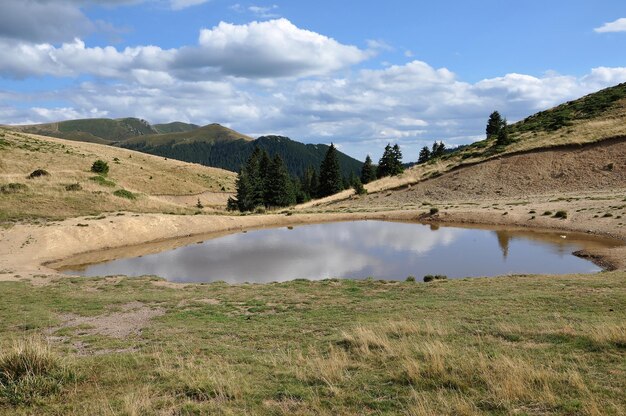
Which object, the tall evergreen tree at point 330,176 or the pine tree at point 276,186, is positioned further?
the tall evergreen tree at point 330,176

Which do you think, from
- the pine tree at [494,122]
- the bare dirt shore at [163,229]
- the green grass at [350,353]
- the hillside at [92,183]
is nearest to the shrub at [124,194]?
the hillside at [92,183]

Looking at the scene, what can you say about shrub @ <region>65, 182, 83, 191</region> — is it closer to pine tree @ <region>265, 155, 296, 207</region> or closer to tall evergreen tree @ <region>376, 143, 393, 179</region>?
pine tree @ <region>265, 155, 296, 207</region>

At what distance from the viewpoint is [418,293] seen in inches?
730

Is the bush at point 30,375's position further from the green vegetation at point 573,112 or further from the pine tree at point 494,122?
the pine tree at point 494,122

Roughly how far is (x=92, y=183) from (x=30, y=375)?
53.0 m

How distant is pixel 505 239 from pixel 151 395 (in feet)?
120

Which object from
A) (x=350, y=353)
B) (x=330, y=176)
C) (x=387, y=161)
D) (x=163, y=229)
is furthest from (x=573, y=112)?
(x=350, y=353)

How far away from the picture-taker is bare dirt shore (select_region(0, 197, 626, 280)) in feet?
101

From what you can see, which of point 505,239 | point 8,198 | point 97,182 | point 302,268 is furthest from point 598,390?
point 97,182

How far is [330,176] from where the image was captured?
9288 cm

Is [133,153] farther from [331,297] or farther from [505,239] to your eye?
[331,297]

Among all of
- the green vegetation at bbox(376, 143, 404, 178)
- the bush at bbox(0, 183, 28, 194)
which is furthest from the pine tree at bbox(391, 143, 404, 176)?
the bush at bbox(0, 183, 28, 194)

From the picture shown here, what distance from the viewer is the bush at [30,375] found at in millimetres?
7250

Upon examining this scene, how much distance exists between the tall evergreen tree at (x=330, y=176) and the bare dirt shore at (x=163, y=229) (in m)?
34.3
